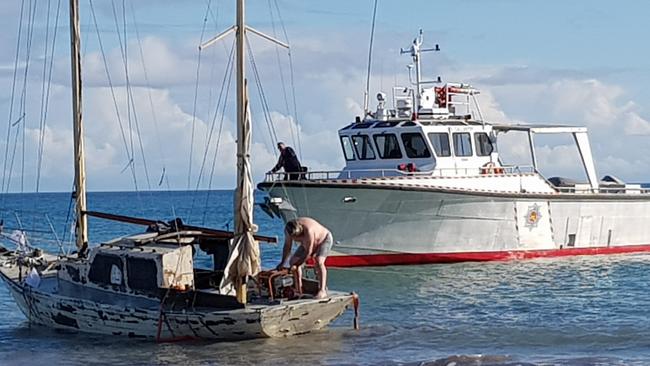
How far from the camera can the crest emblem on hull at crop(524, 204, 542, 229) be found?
105 feet

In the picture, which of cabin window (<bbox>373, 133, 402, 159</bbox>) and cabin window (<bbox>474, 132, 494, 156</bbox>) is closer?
cabin window (<bbox>373, 133, 402, 159</bbox>)

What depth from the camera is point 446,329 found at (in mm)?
20734

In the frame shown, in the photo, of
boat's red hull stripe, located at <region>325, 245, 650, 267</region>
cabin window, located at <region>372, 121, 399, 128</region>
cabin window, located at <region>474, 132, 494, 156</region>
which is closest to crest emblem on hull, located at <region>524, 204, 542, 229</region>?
boat's red hull stripe, located at <region>325, 245, 650, 267</region>

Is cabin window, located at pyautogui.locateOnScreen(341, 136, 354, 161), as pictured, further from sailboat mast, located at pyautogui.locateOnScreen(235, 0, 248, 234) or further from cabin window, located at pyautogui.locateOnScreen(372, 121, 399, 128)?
sailboat mast, located at pyautogui.locateOnScreen(235, 0, 248, 234)

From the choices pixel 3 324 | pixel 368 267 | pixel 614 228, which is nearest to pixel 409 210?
pixel 368 267

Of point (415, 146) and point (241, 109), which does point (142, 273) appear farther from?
point (415, 146)

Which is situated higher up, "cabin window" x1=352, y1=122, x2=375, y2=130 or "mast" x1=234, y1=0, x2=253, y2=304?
"cabin window" x1=352, y1=122, x2=375, y2=130

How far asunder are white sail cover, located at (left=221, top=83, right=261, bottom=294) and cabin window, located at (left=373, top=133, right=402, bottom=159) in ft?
45.0

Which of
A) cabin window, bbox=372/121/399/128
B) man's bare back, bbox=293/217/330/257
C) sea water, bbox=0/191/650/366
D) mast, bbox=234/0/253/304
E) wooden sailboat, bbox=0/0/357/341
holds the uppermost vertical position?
cabin window, bbox=372/121/399/128

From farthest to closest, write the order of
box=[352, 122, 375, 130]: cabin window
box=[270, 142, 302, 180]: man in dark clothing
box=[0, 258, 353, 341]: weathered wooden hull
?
1. box=[352, 122, 375, 130]: cabin window
2. box=[270, 142, 302, 180]: man in dark clothing
3. box=[0, 258, 353, 341]: weathered wooden hull

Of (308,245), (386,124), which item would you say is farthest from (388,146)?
(308,245)

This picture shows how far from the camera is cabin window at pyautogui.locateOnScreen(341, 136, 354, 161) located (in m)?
32.7

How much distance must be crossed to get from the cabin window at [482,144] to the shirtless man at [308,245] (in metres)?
14.6

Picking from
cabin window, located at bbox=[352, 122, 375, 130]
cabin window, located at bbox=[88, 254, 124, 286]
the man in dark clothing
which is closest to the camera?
cabin window, located at bbox=[88, 254, 124, 286]
